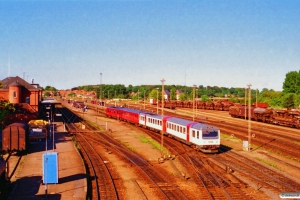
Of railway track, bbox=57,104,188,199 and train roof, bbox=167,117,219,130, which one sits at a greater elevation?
train roof, bbox=167,117,219,130

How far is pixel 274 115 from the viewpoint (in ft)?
208

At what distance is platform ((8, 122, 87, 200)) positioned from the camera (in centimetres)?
1967

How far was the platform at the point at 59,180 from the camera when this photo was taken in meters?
19.7

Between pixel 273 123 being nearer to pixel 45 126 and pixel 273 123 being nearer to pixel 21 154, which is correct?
pixel 45 126

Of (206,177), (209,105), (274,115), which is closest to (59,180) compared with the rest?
(206,177)

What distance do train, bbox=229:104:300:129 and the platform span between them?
38.8 metres

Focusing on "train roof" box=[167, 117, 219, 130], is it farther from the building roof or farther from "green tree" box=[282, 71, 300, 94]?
"green tree" box=[282, 71, 300, 94]

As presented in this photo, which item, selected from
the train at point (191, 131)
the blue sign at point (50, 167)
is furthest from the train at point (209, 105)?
the blue sign at point (50, 167)

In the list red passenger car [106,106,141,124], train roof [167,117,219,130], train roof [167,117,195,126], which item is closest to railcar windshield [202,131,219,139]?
train roof [167,117,219,130]

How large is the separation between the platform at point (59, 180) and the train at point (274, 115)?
38.8m

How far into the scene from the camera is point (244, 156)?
33.0 m

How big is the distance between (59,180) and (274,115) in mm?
49793

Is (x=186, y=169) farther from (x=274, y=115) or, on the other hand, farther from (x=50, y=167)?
(x=274, y=115)

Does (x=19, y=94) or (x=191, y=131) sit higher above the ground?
(x=19, y=94)
